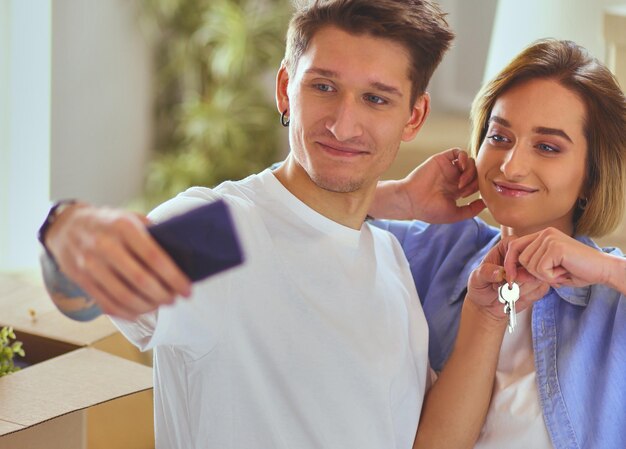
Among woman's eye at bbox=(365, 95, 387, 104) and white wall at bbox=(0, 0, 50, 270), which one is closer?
woman's eye at bbox=(365, 95, 387, 104)

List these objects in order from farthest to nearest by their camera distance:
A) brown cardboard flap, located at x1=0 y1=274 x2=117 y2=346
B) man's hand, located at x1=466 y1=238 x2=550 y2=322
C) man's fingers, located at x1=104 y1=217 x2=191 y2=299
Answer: brown cardboard flap, located at x1=0 y1=274 x2=117 y2=346, man's hand, located at x1=466 y1=238 x2=550 y2=322, man's fingers, located at x1=104 y1=217 x2=191 y2=299

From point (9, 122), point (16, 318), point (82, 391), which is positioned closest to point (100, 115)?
point (9, 122)

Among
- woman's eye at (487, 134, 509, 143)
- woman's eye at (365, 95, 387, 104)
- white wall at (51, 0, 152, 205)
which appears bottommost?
white wall at (51, 0, 152, 205)

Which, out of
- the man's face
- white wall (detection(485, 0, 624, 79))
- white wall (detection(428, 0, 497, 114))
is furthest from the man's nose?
white wall (detection(428, 0, 497, 114))

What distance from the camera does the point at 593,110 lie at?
1.57 m

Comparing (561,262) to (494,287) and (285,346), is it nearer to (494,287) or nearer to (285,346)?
(494,287)

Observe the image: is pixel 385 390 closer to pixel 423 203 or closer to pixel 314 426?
pixel 314 426

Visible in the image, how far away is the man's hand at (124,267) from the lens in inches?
30.3

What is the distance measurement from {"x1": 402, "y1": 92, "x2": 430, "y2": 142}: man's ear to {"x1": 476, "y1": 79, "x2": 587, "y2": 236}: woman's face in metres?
0.14

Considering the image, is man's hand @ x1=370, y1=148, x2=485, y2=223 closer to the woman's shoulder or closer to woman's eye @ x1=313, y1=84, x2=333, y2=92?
the woman's shoulder

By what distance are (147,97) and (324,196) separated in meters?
3.45

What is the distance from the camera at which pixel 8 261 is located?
3.42m

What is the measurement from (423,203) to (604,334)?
42 cm

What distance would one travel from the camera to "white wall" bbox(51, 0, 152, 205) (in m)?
3.77
